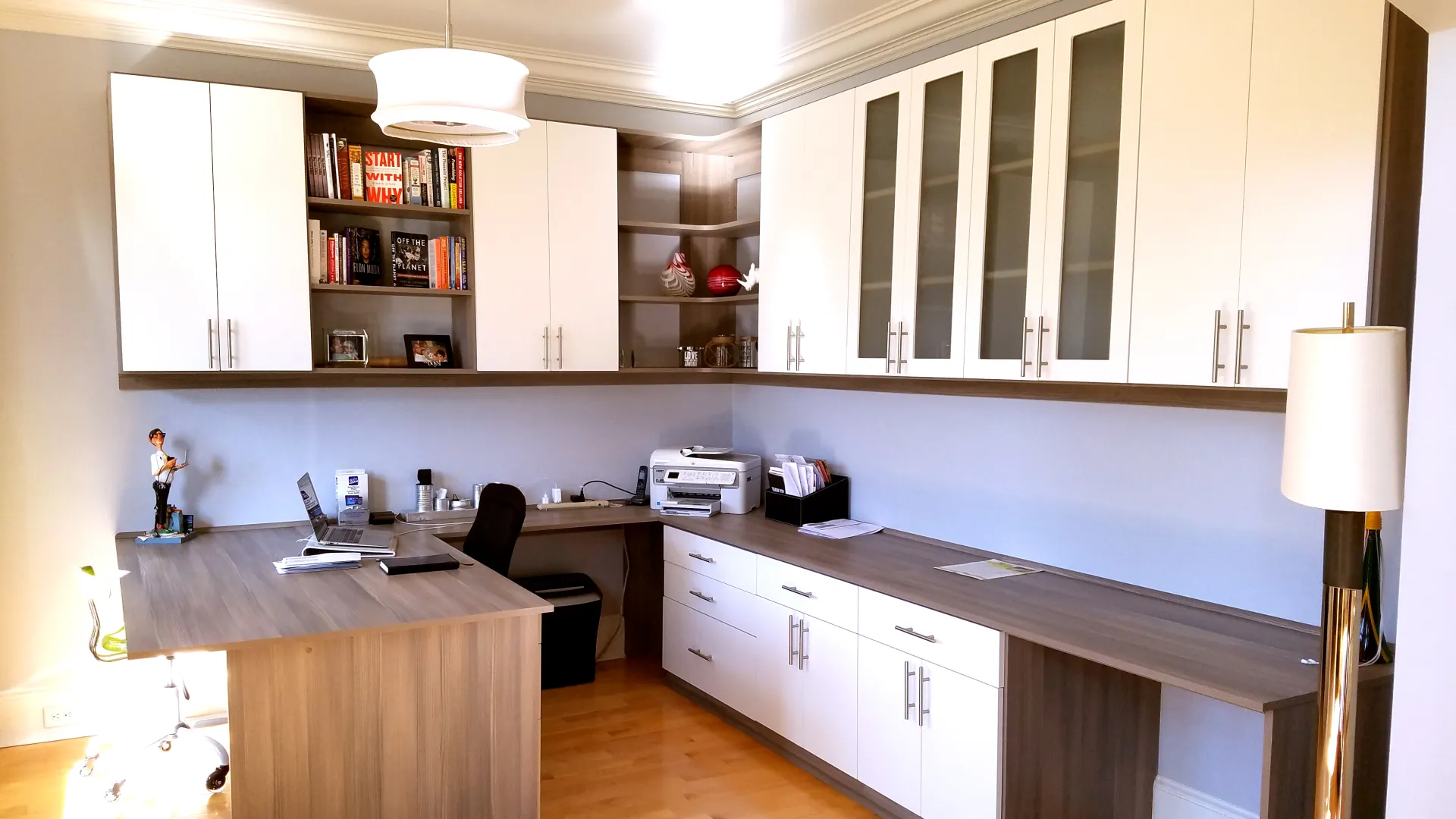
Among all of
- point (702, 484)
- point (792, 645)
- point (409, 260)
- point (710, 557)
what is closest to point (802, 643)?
point (792, 645)

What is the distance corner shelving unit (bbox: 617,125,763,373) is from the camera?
14.8 feet

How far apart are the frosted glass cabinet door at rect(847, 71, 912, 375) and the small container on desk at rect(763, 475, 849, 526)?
0.68 m

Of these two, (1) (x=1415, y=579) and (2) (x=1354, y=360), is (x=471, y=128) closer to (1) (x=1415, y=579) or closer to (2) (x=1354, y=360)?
(2) (x=1354, y=360)

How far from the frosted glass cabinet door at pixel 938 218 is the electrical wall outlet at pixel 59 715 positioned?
3418 millimetres

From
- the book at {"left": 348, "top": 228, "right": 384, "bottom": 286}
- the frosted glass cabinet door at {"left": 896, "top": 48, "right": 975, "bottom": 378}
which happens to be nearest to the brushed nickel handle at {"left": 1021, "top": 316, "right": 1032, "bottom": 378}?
the frosted glass cabinet door at {"left": 896, "top": 48, "right": 975, "bottom": 378}

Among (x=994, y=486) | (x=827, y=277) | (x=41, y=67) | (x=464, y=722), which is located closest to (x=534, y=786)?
(x=464, y=722)

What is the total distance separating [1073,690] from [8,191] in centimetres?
404

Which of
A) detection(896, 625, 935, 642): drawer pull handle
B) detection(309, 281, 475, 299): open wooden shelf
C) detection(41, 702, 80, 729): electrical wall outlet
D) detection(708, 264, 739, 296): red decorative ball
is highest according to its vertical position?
detection(708, 264, 739, 296): red decorative ball

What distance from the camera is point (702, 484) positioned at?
4.23 m

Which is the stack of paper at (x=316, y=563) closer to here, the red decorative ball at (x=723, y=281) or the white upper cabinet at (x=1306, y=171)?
the red decorative ball at (x=723, y=281)

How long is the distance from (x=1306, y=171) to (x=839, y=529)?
2.18 metres

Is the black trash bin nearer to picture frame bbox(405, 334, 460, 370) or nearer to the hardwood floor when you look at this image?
the hardwood floor

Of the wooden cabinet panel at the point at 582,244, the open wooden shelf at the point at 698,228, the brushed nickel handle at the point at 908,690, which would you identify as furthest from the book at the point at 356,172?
the brushed nickel handle at the point at 908,690

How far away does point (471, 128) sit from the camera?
2.58 meters
